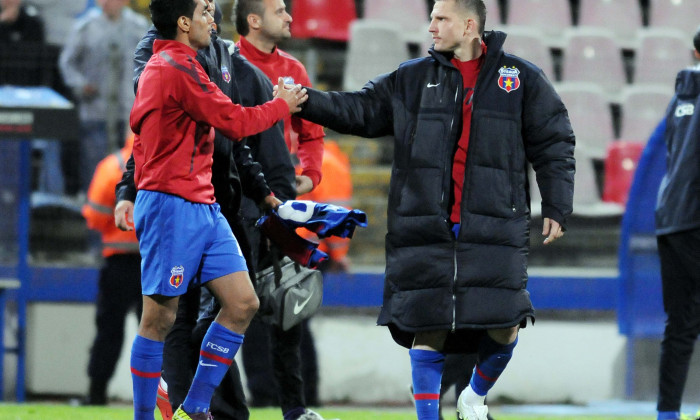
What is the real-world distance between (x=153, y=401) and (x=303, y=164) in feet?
5.00

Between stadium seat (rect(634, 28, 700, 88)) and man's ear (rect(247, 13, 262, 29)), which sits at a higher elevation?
man's ear (rect(247, 13, 262, 29))

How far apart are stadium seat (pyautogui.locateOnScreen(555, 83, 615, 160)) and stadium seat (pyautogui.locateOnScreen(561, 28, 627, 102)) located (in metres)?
0.40

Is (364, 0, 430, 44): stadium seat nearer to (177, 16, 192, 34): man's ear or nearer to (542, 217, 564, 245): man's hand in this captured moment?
(542, 217, 564, 245): man's hand

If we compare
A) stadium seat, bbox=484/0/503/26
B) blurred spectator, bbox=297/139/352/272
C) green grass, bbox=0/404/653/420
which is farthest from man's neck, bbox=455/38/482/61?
stadium seat, bbox=484/0/503/26

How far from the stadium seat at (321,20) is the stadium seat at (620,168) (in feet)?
7.91

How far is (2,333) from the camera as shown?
727 centimetres

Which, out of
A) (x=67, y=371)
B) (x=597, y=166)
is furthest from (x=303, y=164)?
(x=597, y=166)

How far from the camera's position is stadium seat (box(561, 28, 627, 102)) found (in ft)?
30.8

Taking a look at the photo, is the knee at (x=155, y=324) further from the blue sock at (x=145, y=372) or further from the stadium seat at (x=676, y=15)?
the stadium seat at (x=676, y=15)

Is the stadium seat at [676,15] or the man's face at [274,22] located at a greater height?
the man's face at [274,22]

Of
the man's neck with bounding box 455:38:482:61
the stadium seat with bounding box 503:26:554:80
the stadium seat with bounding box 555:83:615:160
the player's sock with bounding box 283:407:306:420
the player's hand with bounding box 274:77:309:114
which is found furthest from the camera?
the stadium seat with bounding box 503:26:554:80

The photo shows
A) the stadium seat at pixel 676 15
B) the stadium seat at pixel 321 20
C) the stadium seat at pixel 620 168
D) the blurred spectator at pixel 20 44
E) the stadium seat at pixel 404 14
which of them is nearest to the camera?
the blurred spectator at pixel 20 44

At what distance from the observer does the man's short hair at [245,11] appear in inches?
198

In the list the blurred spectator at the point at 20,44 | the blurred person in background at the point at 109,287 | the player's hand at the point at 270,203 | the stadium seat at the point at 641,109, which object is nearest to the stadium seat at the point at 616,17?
the stadium seat at the point at 641,109
